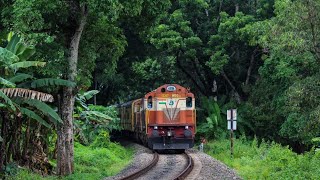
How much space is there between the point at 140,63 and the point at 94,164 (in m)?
14.9

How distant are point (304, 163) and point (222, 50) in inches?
634

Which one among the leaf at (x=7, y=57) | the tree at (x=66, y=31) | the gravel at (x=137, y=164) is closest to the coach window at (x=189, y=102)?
the gravel at (x=137, y=164)

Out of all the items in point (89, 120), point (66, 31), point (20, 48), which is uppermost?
point (66, 31)

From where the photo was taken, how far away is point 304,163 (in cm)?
1285

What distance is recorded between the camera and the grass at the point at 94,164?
1338cm

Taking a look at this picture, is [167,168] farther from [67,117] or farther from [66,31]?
[66,31]

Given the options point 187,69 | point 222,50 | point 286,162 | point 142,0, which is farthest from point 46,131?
point 187,69

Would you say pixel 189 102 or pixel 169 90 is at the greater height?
pixel 169 90

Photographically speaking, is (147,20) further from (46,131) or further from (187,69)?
(187,69)

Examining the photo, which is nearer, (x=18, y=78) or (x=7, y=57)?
(x=7, y=57)

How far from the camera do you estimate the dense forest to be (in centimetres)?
1269

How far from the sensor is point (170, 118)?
2245 centimetres

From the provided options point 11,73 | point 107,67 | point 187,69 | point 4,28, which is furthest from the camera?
point 187,69

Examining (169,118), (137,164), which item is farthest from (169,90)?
(137,164)
